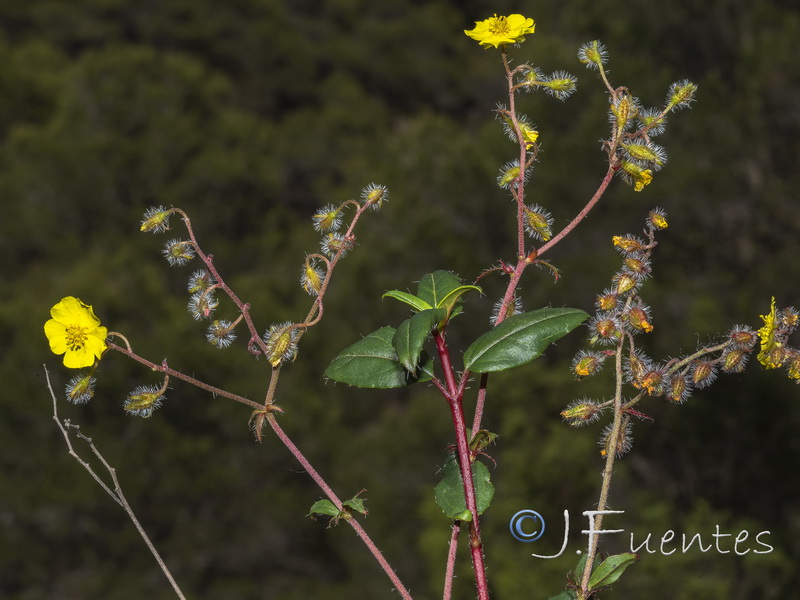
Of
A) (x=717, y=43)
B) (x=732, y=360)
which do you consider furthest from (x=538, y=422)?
(x=732, y=360)

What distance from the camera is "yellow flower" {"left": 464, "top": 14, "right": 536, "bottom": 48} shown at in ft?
2.94

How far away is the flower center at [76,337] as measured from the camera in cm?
80

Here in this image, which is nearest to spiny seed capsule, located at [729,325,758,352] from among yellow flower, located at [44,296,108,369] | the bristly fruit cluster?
the bristly fruit cluster

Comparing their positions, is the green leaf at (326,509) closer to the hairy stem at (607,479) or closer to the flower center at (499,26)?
the hairy stem at (607,479)

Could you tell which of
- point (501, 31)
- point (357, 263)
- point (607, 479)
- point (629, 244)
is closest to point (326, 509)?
point (607, 479)

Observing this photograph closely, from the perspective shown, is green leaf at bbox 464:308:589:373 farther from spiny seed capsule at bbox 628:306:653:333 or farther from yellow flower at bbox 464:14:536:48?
yellow flower at bbox 464:14:536:48

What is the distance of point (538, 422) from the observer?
23.3 feet

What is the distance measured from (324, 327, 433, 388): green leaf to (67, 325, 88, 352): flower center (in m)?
0.20

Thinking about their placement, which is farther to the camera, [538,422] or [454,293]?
[538,422]

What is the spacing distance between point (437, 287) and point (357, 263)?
28.1 feet

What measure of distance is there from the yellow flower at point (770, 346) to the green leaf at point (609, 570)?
0.18 metres

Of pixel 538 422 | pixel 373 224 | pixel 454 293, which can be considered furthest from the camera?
pixel 373 224

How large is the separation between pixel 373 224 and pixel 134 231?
428 centimetres

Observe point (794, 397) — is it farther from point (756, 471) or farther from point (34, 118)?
point (34, 118)
